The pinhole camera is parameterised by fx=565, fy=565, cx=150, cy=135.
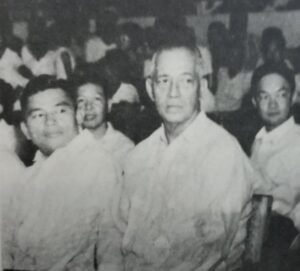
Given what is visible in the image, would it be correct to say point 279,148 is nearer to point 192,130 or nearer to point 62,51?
point 192,130

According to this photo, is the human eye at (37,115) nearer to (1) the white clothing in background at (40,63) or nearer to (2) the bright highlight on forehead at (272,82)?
(1) the white clothing in background at (40,63)

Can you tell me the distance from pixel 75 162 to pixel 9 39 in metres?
0.54

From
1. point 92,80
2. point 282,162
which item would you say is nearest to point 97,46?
point 92,80

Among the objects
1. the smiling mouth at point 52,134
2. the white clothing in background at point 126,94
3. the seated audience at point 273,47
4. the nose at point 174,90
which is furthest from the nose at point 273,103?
the smiling mouth at point 52,134

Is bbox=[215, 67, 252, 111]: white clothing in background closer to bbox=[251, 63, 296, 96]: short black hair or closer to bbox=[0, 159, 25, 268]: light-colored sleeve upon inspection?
bbox=[251, 63, 296, 96]: short black hair

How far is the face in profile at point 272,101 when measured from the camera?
1.97 meters

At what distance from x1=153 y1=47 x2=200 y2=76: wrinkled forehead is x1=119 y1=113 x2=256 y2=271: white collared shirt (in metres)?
0.18

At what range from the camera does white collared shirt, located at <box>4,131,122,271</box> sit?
7.04ft

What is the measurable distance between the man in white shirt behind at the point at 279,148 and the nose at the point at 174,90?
0.27m

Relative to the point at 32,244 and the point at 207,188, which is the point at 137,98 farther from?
the point at 32,244

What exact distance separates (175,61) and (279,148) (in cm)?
48

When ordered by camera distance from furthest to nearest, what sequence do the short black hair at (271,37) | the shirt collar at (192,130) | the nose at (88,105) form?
the nose at (88,105), the shirt collar at (192,130), the short black hair at (271,37)

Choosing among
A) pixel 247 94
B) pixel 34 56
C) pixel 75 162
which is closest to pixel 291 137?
pixel 247 94

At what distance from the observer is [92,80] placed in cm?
212
